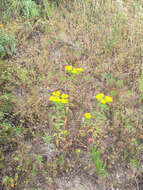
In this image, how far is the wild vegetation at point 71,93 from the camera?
2.30m

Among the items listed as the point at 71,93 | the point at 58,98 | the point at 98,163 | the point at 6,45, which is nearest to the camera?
the point at 98,163

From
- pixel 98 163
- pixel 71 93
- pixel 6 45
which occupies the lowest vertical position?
pixel 98 163

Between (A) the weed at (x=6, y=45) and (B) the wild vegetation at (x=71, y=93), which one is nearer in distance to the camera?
(B) the wild vegetation at (x=71, y=93)

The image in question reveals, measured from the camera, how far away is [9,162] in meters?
2.25

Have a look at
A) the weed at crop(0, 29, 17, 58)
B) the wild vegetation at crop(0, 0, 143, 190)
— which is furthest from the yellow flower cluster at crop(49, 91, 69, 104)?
the weed at crop(0, 29, 17, 58)

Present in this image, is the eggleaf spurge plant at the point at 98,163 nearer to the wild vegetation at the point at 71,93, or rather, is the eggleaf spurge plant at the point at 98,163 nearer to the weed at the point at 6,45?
the wild vegetation at the point at 71,93

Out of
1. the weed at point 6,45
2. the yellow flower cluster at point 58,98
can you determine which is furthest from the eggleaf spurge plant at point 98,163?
the weed at point 6,45

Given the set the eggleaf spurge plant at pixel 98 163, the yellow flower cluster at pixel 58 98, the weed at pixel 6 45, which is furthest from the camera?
the weed at pixel 6 45

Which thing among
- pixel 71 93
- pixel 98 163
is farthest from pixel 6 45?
pixel 98 163

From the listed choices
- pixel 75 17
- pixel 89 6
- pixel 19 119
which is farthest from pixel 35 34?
pixel 19 119

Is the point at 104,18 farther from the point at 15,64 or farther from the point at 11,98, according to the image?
the point at 11,98

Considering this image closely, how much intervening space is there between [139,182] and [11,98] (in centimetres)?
206

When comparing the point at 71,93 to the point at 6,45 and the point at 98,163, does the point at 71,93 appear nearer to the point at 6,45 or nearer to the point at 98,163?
the point at 98,163

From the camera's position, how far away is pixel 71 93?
317cm
